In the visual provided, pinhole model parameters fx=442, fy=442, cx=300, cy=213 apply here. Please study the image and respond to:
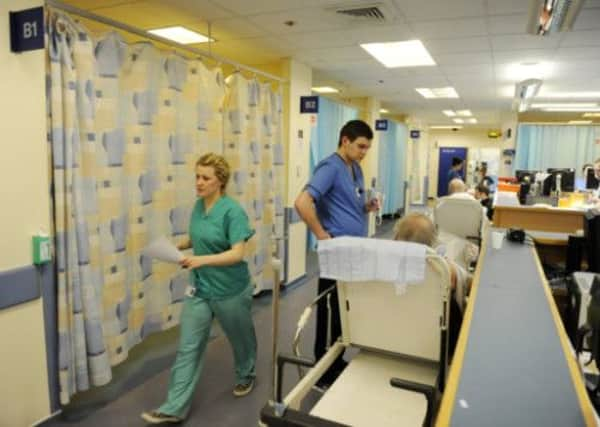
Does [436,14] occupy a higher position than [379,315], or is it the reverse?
[436,14]

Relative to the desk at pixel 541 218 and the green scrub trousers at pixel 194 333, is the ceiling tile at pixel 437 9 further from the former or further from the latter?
the green scrub trousers at pixel 194 333

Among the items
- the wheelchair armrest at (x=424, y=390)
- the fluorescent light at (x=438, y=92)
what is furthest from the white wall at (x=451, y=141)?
the wheelchair armrest at (x=424, y=390)

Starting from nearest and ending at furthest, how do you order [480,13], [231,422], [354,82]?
[231,422] < [480,13] < [354,82]

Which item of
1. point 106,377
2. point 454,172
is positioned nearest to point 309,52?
point 106,377

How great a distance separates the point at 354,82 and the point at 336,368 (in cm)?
450

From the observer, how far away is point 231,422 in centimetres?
237

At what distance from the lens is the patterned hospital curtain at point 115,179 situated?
7.34ft

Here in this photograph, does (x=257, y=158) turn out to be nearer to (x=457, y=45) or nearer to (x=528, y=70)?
(x=457, y=45)

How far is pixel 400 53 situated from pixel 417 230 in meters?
2.92

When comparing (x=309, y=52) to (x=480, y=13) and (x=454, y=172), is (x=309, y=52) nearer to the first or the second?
(x=480, y=13)

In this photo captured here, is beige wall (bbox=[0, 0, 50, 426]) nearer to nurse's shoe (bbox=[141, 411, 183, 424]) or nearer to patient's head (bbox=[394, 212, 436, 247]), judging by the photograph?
nurse's shoe (bbox=[141, 411, 183, 424])

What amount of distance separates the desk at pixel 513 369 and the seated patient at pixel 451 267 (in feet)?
0.34

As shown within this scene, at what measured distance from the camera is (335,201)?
8.22 ft

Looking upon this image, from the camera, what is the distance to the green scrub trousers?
7.54 ft
